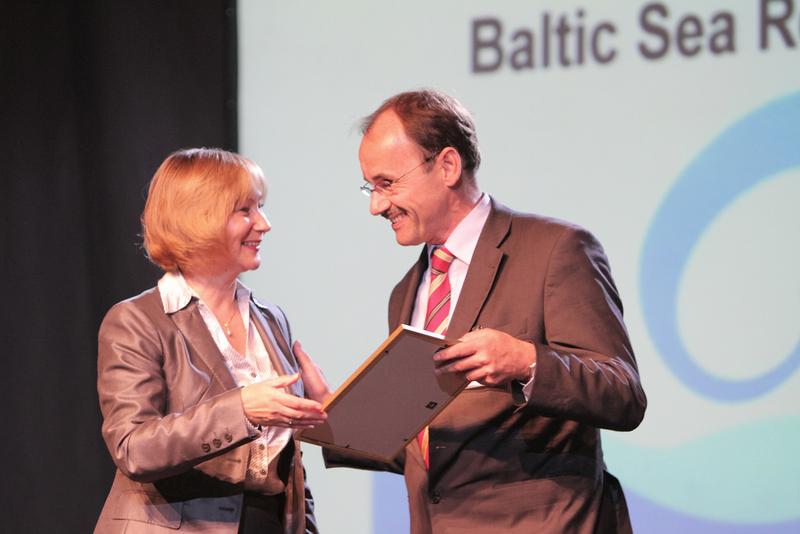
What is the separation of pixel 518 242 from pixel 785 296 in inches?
52.6

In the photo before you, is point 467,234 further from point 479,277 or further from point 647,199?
point 647,199

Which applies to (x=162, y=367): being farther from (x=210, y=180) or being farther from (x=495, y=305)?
(x=495, y=305)

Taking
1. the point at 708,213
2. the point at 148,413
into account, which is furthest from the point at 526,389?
the point at 708,213

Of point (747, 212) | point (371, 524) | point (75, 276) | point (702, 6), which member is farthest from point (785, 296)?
point (75, 276)

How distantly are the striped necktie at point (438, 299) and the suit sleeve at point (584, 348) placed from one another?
27cm

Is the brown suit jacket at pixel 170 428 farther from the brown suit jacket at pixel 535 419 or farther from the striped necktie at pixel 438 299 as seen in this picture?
the brown suit jacket at pixel 535 419

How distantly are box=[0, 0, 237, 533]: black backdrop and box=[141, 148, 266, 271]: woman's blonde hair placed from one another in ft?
6.09

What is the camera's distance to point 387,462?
2.73m

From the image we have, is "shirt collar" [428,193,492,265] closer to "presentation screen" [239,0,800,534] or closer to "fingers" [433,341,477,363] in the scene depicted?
"fingers" [433,341,477,363]

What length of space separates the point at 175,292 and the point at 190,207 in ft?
0.67

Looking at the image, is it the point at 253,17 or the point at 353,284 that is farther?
the point at 253,17

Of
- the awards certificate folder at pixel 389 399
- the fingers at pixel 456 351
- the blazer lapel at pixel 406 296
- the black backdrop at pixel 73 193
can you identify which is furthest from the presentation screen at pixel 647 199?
the fingers at pixel 456 351

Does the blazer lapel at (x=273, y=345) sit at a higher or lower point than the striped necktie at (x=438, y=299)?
lower

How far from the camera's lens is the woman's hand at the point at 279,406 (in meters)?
2.29
